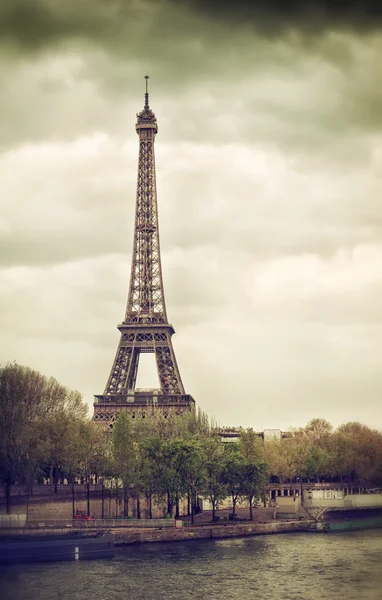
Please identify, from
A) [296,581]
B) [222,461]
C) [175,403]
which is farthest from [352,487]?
[296,581]

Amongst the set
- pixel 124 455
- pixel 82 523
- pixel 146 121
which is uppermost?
pixel 146 121

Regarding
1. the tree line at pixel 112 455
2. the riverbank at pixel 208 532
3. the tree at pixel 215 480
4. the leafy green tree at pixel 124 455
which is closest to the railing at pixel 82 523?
the riverbank at pixel 208 532

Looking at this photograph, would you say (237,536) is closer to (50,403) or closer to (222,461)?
(222,461)

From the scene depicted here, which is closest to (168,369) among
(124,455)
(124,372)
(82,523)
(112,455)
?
(124,372)

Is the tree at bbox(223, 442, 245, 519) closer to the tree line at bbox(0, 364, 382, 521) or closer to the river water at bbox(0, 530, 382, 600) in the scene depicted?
the tree line at bbox(0, 364, 382, 521)

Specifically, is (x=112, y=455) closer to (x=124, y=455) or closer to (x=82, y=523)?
A: (x=124, y=455)
